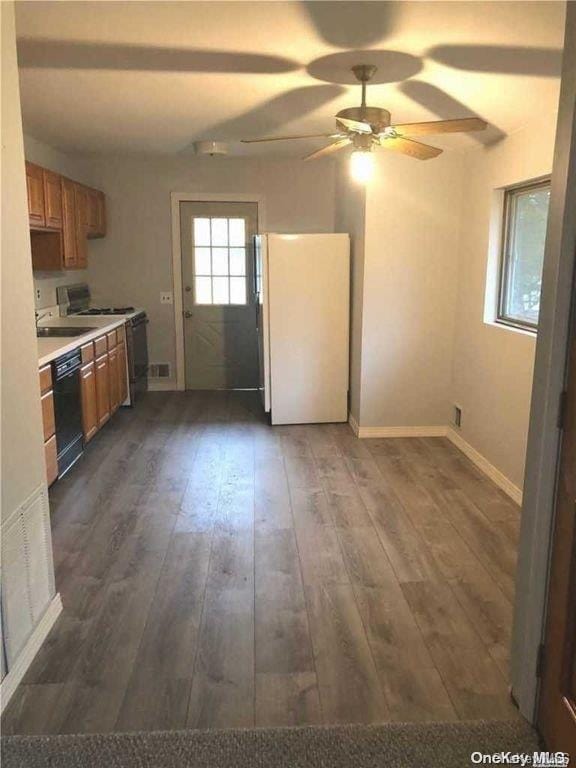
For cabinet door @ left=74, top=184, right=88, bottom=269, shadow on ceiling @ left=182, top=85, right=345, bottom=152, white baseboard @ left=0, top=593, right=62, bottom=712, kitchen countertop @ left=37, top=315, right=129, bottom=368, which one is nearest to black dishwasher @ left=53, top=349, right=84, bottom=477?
kitchen countertop @ left=37, top=315, right=129, bottom=368

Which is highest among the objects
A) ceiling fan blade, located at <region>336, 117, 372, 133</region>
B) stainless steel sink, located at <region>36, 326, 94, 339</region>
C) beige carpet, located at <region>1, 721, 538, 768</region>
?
ceiling fan blade, located at <region>336, 117, 372, 133</region>

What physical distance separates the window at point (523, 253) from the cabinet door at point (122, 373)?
10.4 feet

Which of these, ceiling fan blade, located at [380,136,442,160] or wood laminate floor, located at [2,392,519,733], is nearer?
wood laminate floor, located at [2,392,519,733]

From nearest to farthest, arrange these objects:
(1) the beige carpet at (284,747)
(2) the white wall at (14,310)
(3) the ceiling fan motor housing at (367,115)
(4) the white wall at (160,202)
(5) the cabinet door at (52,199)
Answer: (1) the beige carpet at (284,747)
(2) the white wall at (14,310)
(3) the ceiling fan motor housing at (367,115)
(5) the cabinet door at (52,199)
(4) the white wall at (160,202)

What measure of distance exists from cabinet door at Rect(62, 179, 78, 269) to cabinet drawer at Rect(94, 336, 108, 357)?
0.74 m

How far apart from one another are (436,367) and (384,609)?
2.61 meters

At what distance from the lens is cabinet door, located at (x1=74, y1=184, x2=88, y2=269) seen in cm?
497

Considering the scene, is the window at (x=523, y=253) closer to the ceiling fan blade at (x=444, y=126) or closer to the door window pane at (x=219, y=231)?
the ceiling fan blade at (x=444, y=126)

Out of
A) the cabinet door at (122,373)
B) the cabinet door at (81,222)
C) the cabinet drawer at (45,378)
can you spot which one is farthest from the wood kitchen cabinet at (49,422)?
the cabinet door at (81,222)

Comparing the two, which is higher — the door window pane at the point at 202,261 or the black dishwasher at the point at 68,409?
the door window pane at the point at 202,261

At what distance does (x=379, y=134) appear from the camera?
291 centimetres

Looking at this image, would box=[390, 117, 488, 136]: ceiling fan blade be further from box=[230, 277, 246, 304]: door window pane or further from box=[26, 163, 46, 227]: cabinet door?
box=[230, 277, 246, 304]: door window pane

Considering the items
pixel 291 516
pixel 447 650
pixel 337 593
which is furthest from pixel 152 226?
pixel 447 650

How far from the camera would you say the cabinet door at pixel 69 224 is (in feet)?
15.1
